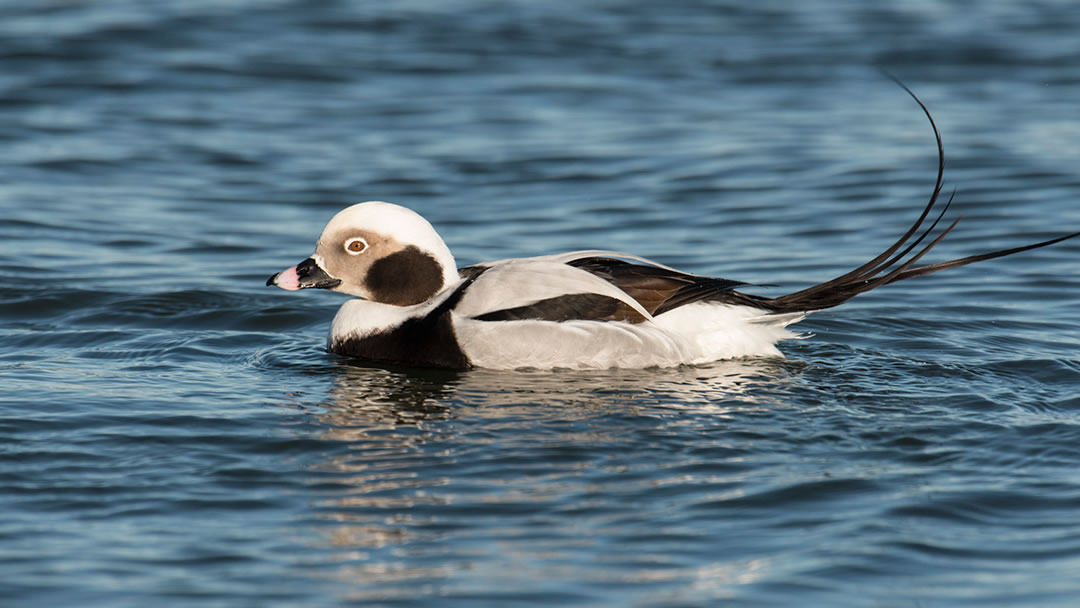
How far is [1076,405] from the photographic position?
→ 21.0ft

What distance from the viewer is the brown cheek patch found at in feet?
24.8

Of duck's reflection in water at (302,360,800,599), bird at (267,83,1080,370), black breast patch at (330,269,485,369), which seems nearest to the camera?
duck's reflection in water at (302,360,800,599)

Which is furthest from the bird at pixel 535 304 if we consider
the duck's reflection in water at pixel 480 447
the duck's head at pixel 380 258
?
the duck's reflection in water at pixel 480 447

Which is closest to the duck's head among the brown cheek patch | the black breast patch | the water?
the brown cheek patch

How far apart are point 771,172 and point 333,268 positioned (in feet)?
20.3

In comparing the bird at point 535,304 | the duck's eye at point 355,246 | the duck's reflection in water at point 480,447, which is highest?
the duck's eye at point 355,246

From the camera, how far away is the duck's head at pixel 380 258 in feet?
24.8

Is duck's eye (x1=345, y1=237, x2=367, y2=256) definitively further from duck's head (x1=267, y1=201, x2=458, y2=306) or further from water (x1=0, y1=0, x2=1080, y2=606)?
water (x1=0, y1=0, x2=1080, y2=606)

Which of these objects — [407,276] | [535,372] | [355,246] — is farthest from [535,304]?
[355,246]

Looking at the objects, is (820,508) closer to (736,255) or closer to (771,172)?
(736,255)

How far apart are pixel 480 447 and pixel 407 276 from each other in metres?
2.02

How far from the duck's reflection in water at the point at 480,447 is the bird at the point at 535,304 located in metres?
0.12

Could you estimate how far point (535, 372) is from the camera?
713cm

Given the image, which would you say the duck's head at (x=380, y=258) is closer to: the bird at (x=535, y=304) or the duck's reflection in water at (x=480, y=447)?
the bird at (x=535, y=304)
